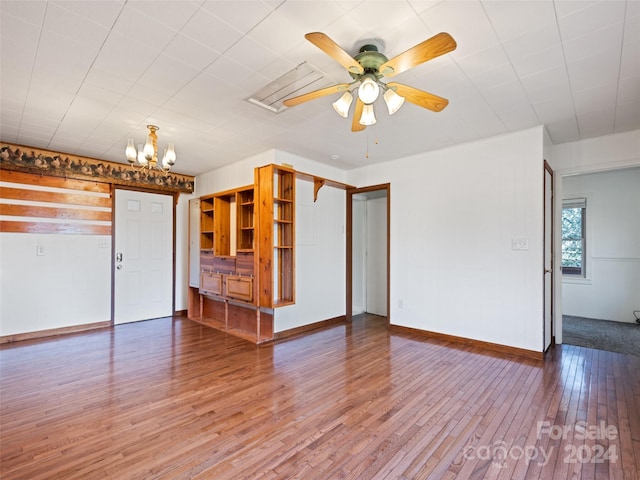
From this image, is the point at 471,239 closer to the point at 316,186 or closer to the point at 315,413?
the point at 316,186

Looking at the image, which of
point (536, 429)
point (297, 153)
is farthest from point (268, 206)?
point (536, 429)

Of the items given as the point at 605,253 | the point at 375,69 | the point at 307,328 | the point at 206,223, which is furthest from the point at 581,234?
the point at 206,223

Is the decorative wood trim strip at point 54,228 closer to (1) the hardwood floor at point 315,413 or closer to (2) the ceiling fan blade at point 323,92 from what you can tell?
(1) the hardwood floor at point 315,413

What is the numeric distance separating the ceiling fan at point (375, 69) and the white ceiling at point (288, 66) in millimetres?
149

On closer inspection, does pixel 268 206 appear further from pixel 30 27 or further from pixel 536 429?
pixel 536 429

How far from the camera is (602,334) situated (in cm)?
437

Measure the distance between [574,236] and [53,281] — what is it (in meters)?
8.37

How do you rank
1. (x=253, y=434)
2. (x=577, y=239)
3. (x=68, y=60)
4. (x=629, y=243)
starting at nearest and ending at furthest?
(x=253, y=434) → (x=68, y=60) → (x=629, y=243) → (x=577, y=239)

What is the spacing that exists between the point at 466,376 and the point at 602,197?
4.60m

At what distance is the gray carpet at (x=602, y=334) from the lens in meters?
3.85

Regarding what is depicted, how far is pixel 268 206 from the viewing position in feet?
13.0

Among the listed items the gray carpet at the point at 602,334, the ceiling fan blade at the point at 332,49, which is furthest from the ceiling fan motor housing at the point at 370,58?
the gray carpet at the point at 602,334

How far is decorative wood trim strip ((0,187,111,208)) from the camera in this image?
406 cm

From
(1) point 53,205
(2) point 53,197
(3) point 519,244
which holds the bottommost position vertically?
(3) point 519,244
